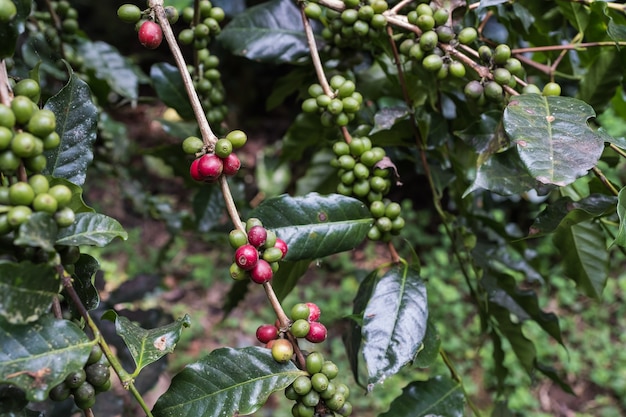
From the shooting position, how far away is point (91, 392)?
1.91 ft

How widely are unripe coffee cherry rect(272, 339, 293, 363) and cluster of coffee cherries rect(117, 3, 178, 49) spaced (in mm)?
408

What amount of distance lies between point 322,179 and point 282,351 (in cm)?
62

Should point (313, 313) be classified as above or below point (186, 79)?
below

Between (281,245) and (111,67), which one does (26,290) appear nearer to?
(281,245)

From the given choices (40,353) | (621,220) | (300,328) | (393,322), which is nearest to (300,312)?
(300,328)

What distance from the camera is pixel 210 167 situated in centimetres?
68

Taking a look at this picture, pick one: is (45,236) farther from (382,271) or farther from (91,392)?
(382,271)

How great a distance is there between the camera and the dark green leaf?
0.79 meters

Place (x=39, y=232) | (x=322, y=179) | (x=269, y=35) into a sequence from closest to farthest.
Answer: (x=39, y=232), (x=269, y=35), (x=322, y=179)

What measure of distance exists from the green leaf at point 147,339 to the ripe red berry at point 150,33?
0.34 metres

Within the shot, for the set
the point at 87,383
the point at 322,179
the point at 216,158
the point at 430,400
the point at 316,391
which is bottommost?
the point at 430,400

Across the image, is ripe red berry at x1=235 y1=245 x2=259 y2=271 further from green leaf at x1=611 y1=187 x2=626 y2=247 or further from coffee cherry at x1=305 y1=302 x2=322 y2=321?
green leaf at x1=611 y1=187 x2=626 y2=247

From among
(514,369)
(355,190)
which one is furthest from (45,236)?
(514,369)

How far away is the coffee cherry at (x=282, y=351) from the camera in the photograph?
0.66 m
